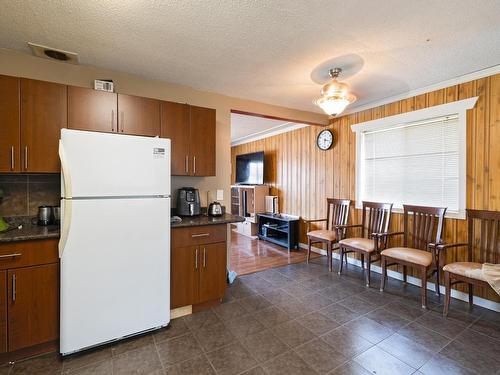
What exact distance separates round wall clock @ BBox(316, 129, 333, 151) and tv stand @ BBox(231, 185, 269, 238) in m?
1.81

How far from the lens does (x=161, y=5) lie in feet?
5.25

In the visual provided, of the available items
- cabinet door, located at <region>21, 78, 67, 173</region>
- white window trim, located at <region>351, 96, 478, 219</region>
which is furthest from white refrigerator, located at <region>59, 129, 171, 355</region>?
white window trim, located at <region>351, 96, 478, 219</region>

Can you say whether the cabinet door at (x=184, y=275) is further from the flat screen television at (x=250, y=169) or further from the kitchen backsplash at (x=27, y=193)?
the flat screen television at (x=250, y=169)

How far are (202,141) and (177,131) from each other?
11.6 inches

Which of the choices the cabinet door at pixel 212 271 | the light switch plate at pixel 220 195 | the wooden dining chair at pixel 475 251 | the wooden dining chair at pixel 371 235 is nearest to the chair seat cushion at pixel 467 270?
the wooden dining chair at pixel 475 251

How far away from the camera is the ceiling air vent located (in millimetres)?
2086

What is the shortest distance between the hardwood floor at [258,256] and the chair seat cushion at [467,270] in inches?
81.4

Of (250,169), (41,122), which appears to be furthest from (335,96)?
(250,169)

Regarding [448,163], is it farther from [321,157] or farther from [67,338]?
[67,338]

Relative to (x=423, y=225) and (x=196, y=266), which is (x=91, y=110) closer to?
(x=196, y=266)

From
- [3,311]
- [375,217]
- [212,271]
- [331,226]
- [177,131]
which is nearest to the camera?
[3,311]

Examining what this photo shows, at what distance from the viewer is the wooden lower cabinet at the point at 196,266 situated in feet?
7.38

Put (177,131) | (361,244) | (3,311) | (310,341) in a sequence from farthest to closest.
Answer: (361,244) < (177,131) < (310,341) < (3,311)

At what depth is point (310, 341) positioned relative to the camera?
1.96 meters
